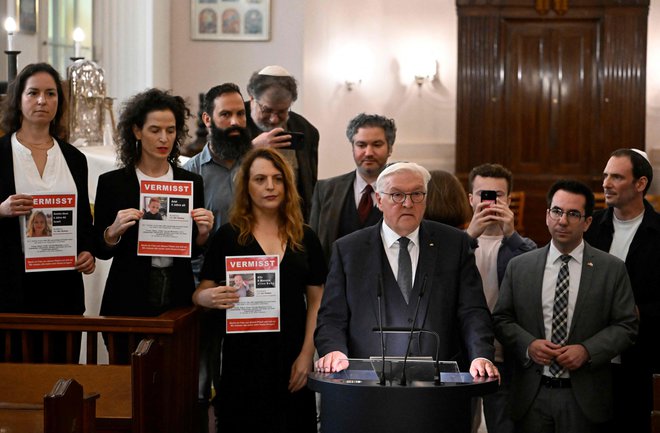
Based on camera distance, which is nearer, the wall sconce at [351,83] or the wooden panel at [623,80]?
the wall sconce at [351,83]

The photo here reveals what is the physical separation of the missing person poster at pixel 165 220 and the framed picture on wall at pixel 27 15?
3.62 m

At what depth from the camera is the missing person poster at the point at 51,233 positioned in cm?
426

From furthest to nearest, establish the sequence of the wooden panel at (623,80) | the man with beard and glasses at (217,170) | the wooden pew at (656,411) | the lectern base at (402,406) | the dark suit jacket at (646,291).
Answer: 1. the wooden panel at (623,80)
2. the man with beard and glasses at (217,170)
3. the dark suit jacket at (646,291)
4. the wooden pew at (656,411)
5. the lectern base at (402,406)

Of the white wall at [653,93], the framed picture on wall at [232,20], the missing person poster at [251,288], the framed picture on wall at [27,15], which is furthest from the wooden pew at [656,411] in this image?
the white wall at [653,93]

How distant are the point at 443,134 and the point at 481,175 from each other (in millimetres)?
9516

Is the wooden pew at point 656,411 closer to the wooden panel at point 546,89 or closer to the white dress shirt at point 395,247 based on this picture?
the white dress shirt at point 395,247

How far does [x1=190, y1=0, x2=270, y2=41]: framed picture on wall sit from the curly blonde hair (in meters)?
5.97

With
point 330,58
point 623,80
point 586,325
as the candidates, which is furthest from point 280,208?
point 623,80

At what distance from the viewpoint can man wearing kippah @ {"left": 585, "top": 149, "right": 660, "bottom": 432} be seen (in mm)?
4582

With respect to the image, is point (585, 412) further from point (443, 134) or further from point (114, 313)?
point (443, 134)

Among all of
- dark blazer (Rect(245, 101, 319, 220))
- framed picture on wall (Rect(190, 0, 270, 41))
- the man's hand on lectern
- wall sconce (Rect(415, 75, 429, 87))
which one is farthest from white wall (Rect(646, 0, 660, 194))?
the man's hand on lectern

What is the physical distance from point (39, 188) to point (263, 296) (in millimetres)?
1042

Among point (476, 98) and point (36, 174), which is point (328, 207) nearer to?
point (36, 174)

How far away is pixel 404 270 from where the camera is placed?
4066 mm
